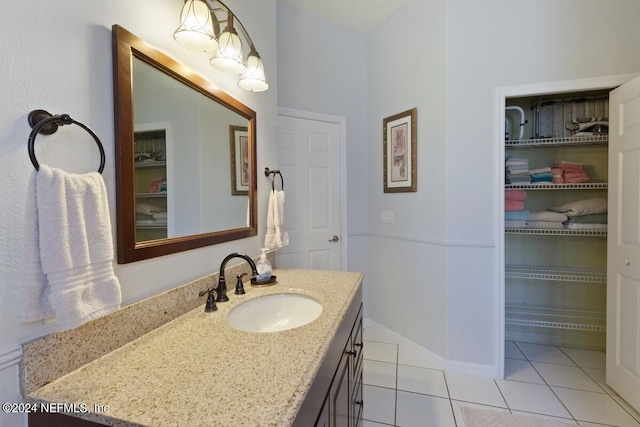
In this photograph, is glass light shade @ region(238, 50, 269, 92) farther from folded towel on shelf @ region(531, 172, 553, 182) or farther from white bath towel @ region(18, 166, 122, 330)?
folded towel on shelf @ region(531, 172, 553, 182)

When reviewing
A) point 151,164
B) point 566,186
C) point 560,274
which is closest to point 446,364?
point 560,274

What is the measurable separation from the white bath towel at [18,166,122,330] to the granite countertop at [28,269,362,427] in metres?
0.17

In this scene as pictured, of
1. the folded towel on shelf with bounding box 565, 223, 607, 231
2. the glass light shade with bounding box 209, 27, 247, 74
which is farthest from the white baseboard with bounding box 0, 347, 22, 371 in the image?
the folded towel on shelf with bounding box 565, 223, 607, 231

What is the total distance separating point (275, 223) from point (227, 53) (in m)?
0.97

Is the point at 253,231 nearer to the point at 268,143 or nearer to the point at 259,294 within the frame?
the point at 259,294

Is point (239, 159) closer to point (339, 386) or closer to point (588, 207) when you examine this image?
point (339, 386)

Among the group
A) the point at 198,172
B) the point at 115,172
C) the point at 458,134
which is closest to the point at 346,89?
→ the point at 458,134

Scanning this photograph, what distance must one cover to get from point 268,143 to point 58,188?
4.66 feet

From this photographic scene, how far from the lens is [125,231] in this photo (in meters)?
0.85

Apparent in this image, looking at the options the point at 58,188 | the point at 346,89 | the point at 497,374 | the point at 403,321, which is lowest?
the point at 497,374

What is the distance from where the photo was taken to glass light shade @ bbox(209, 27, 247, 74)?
1.20m

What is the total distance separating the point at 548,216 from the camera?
2324 mm

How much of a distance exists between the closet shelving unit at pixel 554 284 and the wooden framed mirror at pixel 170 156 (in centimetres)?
219

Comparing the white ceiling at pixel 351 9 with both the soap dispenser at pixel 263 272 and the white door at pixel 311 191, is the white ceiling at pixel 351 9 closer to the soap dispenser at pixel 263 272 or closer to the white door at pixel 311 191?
the white door at pixel 311 191
